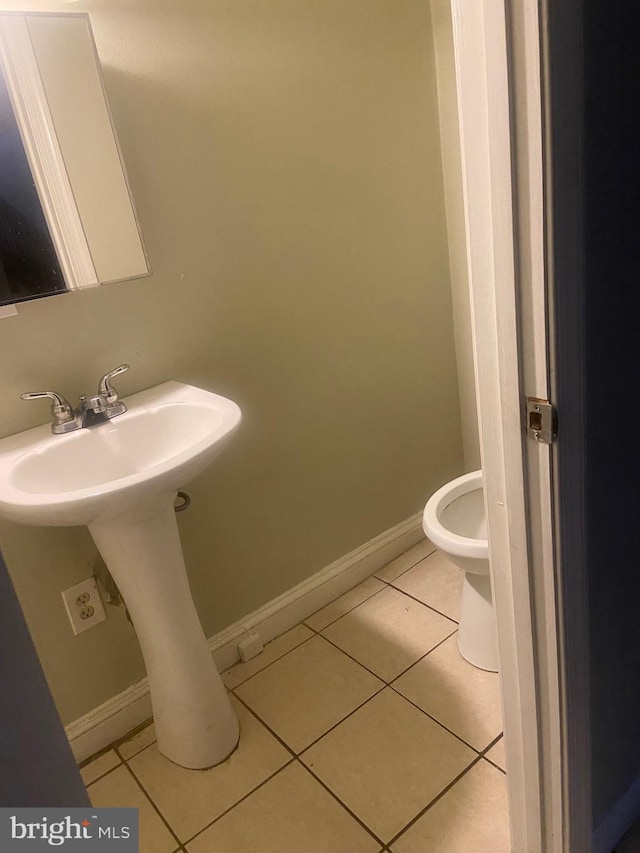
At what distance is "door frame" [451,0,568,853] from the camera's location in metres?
0.64

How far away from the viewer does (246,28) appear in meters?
1.44

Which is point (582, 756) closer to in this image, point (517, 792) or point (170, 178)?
point (517, 792)

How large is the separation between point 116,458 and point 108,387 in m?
0.16

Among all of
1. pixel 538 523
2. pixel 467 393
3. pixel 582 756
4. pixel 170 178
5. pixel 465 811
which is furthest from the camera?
pixel 467 393

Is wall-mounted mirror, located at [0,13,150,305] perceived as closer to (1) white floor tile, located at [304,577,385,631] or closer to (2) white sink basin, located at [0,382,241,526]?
(2) white sink basin, located at [0,382,241,526]

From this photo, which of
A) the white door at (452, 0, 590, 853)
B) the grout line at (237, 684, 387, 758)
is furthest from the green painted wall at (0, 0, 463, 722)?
the white door at (452, 0, 590, 853)

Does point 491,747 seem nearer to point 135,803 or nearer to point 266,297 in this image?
point 135,803

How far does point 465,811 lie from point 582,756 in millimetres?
411

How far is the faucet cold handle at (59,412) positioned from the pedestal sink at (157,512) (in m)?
0.02

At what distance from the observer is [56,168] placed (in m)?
1.27

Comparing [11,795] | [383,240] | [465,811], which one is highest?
[383,240]

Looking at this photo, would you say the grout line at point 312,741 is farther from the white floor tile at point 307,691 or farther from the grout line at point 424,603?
the grout line at point 424,603

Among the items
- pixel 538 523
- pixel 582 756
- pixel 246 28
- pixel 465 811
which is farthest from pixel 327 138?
pixel 465 811

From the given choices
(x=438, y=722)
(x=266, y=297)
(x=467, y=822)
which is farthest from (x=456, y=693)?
(x=266, y=297)
